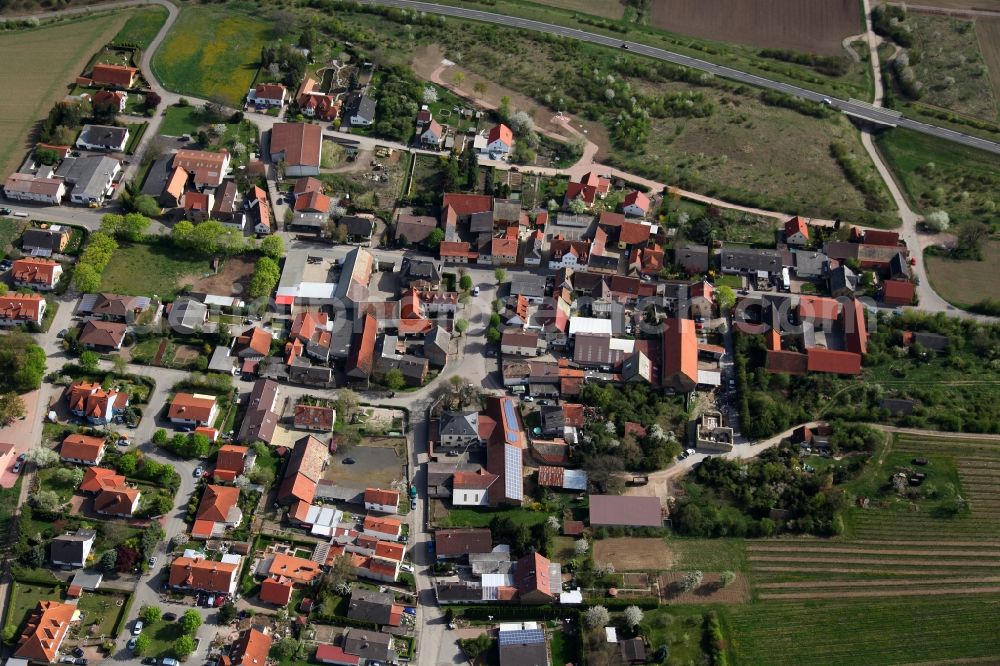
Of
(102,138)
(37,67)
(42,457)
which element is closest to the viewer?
(42,457)

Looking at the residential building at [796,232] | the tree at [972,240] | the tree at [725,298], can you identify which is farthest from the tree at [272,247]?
the tree at [972,240]

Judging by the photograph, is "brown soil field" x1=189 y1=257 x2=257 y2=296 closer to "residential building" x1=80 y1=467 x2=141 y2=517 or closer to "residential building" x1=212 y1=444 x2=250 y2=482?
"residential building" x1=212 y1=444 x2=250 y2=482

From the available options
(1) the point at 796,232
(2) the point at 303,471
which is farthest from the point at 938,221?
(2) the point at 303,471

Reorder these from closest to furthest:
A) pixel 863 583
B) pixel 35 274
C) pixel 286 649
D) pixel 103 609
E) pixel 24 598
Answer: pixel 286 649 → pixel 103 609 → pixel 24 598 → pixel 863 583 → pixel 35 274

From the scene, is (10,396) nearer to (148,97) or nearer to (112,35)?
(148,97)

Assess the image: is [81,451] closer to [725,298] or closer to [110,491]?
[110,491]

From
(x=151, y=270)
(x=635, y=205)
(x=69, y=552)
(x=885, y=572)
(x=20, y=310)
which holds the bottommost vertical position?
(x=885, y=572)

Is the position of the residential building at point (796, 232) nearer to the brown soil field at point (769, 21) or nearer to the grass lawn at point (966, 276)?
the grass lawn at point (966, 276)
